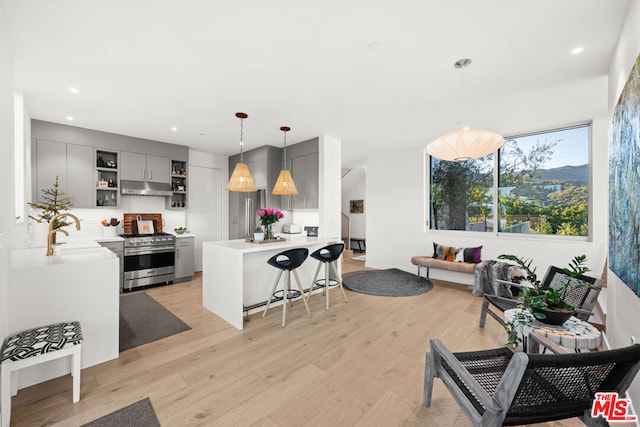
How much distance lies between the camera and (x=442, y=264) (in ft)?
16.2

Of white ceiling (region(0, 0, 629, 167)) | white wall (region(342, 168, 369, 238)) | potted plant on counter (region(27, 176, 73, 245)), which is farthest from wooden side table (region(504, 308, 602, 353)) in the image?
white wall (region(342, 168, 369, 238))

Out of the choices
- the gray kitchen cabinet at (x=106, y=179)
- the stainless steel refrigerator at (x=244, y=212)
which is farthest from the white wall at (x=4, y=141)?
the stainless steel refrigerator at (x=244, y=212)

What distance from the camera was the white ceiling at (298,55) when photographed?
6.19 ft

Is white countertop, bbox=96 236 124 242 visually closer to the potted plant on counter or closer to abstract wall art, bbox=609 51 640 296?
the potted plant on counter

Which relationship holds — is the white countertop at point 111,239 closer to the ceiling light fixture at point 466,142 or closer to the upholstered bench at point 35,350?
the upholstered bench at point 35,350

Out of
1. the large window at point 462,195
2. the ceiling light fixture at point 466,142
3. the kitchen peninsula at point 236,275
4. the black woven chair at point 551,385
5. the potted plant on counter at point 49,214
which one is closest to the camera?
the black woven chair at point 551,385

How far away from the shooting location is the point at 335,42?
221 centimetres

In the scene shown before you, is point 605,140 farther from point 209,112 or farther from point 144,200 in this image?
point 144,200

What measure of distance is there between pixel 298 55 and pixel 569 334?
9.89 feet

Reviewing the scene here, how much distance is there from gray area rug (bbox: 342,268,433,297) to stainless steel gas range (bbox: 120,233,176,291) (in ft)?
10.9

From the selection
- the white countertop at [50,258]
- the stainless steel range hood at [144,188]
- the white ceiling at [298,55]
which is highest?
the white ceiling at [298,55]

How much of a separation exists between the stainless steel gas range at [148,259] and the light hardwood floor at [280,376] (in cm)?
162

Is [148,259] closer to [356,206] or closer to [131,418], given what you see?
[131,418]

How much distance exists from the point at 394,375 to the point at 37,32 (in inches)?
159
